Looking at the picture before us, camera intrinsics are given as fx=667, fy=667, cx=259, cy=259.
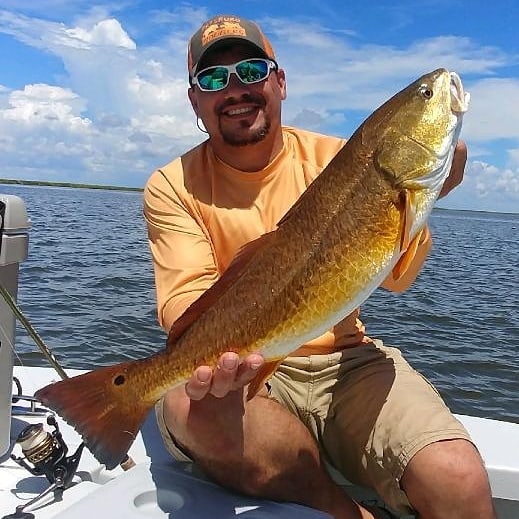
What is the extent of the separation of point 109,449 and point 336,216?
1.26m

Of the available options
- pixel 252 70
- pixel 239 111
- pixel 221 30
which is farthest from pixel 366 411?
pixel 221 30

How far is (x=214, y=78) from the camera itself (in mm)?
3652

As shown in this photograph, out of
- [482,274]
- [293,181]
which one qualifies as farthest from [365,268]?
[482,274]

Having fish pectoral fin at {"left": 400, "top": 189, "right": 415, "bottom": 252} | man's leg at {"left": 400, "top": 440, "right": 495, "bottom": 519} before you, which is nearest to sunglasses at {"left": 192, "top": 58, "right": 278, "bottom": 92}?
fish pectoral fin at {"left": 400, "top": 189, "right": 415, "bottom": 252}

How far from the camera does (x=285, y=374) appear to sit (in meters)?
3.52

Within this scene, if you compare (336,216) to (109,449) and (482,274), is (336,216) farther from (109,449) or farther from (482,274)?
(482,274)

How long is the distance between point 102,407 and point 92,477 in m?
0.99

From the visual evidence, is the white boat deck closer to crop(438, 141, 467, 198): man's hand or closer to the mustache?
crop(438, 141, 467, 198): man's hand

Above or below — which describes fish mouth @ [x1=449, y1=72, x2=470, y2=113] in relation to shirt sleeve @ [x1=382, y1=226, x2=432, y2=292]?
above

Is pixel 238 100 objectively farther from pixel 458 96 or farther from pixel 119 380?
pixel 119 380

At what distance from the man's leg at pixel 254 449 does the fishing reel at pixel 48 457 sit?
1.78 ft

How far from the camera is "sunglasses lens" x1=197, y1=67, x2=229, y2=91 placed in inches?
143

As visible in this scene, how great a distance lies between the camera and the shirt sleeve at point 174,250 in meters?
3.26

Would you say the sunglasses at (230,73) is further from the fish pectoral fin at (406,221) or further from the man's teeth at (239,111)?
the fish pectoral fin at (406,221)
